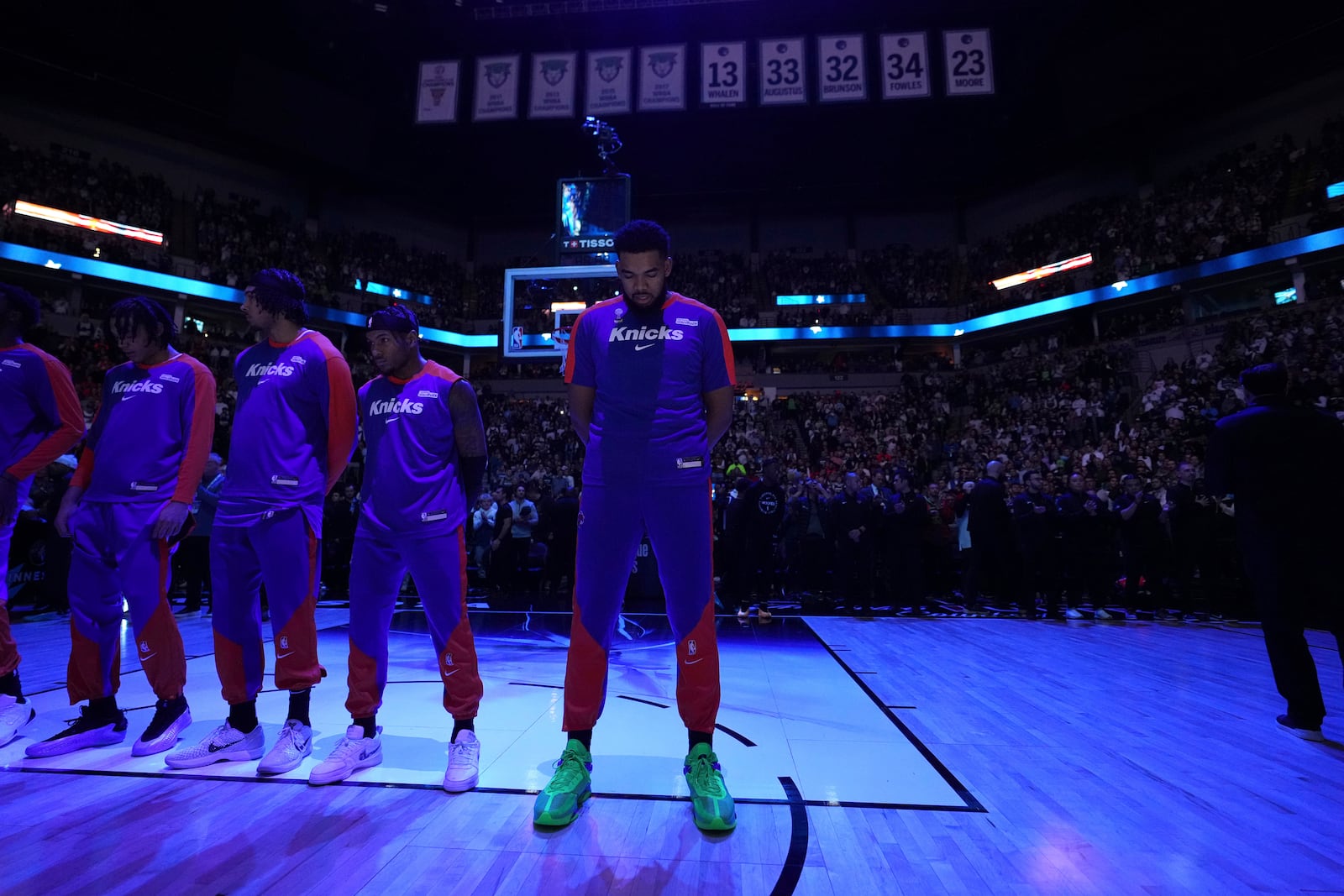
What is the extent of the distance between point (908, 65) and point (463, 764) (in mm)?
15064

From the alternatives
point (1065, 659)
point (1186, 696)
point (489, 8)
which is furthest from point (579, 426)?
point (489, 8)

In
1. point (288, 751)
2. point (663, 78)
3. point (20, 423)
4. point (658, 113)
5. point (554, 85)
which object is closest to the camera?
point (288, 751)

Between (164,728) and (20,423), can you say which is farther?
(20,423)

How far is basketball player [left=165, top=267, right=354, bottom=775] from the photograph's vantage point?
2.70 metres

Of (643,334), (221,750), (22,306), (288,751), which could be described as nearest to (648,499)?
(643,334)

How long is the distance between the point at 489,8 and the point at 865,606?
17.1m

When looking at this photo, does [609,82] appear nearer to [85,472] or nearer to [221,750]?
[85,472]

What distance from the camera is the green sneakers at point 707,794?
2092 millimetres

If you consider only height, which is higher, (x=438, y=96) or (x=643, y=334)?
(x=438, y=96)

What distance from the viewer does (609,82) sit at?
1369 centimetres

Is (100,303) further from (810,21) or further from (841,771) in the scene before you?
(841,771)

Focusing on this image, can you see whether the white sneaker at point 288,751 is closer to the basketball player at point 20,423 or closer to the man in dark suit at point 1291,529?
the basketball player at point 20,423

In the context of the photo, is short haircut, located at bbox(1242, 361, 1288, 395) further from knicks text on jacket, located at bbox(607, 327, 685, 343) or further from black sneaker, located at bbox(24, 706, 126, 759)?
black sneaker, located at bbox(24, 706, 126, 759)

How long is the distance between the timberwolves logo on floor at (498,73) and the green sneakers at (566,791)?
15191 millimetres
